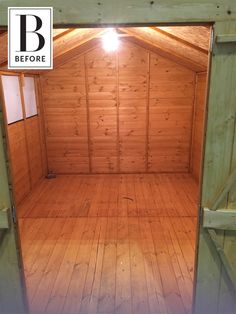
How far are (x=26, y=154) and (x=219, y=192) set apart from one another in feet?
11.8

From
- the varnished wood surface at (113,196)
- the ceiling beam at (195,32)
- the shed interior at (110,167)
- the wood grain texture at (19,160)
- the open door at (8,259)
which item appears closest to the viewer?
the open door at (8,259)

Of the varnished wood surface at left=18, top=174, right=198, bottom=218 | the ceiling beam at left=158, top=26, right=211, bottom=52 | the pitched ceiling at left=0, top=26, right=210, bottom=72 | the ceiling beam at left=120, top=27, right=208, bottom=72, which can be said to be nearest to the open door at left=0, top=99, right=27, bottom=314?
the pitched ceiling at left=0, top=26, right=210, bottom=72

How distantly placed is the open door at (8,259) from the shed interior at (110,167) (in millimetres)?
422

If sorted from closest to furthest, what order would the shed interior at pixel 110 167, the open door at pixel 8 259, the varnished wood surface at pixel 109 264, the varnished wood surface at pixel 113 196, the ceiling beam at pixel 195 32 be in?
the open door at pixel 8 259
the ceiling beam at pixel 195 32
the varnished wood surface at pixel 109 264
the shed interior at pixel 110 167
the varnished wood surface at pixel 113 196

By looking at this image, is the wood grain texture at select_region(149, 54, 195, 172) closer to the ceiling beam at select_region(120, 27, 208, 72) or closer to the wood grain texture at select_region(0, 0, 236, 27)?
the ceiling beam at select_region(120, 27, 208, 72)

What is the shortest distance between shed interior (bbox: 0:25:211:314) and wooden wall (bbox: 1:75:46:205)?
2 cm

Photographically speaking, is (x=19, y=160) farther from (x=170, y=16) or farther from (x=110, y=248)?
(x=170, y=16)

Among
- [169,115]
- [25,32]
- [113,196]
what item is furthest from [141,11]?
[169,115]

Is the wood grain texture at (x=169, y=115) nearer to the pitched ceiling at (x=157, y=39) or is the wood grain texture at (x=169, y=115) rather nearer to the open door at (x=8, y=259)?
the pitched ceiling at (x=157, y=39)

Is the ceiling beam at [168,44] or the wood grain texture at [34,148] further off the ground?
the ceiling beam at [168,44]

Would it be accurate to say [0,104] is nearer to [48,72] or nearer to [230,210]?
[230,210]

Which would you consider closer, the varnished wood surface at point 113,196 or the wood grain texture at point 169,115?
the varnished wood surface at point 113,196

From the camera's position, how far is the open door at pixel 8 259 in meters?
1.64

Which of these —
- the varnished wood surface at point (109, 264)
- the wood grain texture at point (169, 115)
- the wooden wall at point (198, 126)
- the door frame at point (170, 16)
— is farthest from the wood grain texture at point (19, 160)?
the wooden wall at point (198, 126)
